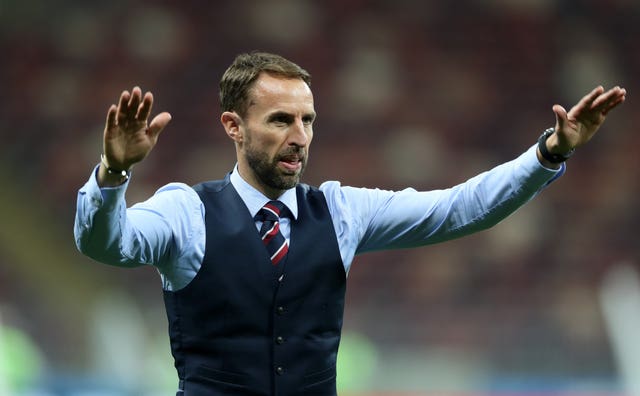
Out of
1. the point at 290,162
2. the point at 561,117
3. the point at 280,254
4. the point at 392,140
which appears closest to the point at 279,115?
the point at 290,162

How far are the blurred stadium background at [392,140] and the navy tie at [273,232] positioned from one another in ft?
17.5

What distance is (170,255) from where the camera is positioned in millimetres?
2816

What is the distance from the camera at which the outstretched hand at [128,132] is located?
245 centimetres

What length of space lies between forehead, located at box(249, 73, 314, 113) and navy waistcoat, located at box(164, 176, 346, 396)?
31cm

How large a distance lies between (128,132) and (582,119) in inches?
46.8

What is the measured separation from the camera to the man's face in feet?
9.70

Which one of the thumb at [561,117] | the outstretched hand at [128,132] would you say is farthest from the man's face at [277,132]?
the thumb at [561,117]

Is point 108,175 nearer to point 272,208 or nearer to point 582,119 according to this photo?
point 272,208

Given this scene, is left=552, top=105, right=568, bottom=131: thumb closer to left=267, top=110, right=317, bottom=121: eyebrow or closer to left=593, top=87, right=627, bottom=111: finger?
left=593, top=87, right=627, bottom=111: finger

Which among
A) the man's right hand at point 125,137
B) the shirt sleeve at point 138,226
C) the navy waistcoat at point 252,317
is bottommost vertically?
the navy waistcoat at point 252,317

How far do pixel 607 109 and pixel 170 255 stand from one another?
121 cm

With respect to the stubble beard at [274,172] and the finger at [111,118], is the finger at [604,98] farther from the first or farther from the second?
the finger at [111,118]

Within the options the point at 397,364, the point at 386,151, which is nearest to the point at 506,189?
the point at 397,364

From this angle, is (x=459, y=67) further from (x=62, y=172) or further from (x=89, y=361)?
(x=89, y=361)
